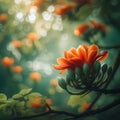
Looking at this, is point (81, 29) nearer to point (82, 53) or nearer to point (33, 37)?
point (33, 37)

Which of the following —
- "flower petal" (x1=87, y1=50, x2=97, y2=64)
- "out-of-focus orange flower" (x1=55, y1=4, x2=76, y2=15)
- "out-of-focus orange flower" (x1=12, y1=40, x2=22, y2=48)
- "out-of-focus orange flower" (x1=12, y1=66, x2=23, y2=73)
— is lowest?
"flower petal" (x1=87, y1=50, x2=97, y2=64)

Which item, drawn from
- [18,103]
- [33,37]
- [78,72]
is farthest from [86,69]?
[33,37]

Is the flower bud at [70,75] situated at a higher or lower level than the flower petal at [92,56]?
lower

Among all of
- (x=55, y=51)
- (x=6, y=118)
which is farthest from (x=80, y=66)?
(x=55, y=51)

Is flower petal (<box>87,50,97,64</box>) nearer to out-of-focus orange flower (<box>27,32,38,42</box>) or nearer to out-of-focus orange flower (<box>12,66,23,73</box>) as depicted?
out-of-focus orange flower (<box>27,32,38,42</box>)

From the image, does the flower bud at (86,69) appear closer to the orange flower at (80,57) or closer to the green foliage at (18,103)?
the orange flower at (80,57)

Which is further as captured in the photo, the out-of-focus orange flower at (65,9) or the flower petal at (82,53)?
the out-of-focus orange flower at (65,9)

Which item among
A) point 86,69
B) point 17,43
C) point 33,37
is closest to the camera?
point 86,69

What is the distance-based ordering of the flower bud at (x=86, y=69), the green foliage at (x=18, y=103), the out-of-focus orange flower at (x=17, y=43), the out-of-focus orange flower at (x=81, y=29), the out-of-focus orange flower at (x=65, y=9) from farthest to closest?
the out-of-focus orange flower at (x=17, y=43) < the out-of-focus orange flower at (x=81, y=29) < the out-of-focus orange flower at (x=65, y=9) < the green foliage at (x=18, y=103) < the flower bud at (x=86, y=69)

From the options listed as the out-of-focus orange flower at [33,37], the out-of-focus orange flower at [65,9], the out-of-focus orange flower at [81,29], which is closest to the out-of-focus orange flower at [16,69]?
the out-of-focus orange flower at [33,37]

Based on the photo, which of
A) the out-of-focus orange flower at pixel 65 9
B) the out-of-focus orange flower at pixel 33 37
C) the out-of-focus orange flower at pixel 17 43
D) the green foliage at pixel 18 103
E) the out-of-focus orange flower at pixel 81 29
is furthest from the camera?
the out-of-focus orange flower at pixel 17 43

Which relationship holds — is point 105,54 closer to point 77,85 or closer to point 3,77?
point 77,85

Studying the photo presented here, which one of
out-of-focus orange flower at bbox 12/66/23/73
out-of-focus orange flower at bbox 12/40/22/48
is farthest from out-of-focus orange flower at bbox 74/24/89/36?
out-of-focus orange flower at bbox 12/66/23/73
